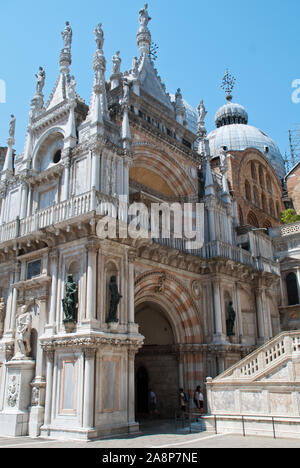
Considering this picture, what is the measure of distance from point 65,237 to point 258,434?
9.80 metres

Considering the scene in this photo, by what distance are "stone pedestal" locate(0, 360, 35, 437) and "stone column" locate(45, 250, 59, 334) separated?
1772mm

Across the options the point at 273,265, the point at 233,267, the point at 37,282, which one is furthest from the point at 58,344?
the point at 273,265

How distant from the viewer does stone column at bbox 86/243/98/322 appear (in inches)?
626

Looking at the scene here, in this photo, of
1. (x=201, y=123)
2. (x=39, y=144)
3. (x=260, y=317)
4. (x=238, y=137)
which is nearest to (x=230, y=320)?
(x=260, y=317)

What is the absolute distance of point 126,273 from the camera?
696 inches

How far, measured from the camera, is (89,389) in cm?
1503

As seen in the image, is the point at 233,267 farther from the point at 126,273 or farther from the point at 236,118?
the point at 236,118

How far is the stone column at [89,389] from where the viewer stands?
1474cm

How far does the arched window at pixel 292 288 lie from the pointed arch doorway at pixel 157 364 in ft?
31.6

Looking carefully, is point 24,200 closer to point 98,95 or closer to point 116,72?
point 98,95

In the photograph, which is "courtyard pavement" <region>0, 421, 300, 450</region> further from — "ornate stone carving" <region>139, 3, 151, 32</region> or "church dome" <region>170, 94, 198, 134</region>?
"church dome" <region>170, 94, 198, 134</region>

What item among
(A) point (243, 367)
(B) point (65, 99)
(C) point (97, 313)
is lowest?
(A) point (243, 367)

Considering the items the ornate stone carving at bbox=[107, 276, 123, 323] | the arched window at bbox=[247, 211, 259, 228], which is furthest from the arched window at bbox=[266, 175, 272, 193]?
the ornate stone carving at bbox=[107, 276, 123, 323]

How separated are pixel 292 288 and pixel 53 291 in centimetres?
1644
